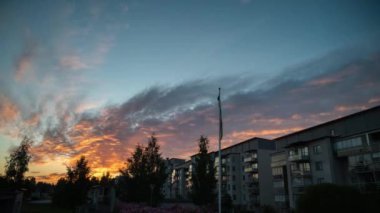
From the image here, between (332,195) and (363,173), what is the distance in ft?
112

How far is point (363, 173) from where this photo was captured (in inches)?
1923

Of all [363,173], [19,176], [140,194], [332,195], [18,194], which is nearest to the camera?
[332,195]

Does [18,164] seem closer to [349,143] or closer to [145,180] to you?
[145,180]

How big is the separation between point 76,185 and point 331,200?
29611mm

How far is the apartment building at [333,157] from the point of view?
158 feet

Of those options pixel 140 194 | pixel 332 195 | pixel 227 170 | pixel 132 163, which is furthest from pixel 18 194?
pixel 227 170

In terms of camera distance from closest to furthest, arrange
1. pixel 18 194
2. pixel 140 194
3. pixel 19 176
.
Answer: pixel 18 194, pixel 140 194, pixel 19 176

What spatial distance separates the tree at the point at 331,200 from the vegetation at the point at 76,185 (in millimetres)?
26715

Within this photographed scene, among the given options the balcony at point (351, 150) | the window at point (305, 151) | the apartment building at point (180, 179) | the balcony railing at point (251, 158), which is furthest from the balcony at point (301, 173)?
Result: the apartment building at point (180, 179)

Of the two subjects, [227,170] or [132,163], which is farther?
[227,170]

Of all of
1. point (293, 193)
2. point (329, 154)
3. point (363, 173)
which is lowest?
point (293, 193)

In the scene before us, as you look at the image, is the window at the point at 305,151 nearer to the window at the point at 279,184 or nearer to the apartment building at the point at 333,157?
the apartment building at the point at 333,157

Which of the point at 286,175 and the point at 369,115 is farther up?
the point at 369,115

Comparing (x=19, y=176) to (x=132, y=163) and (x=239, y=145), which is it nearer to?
(x=132, y=163)
